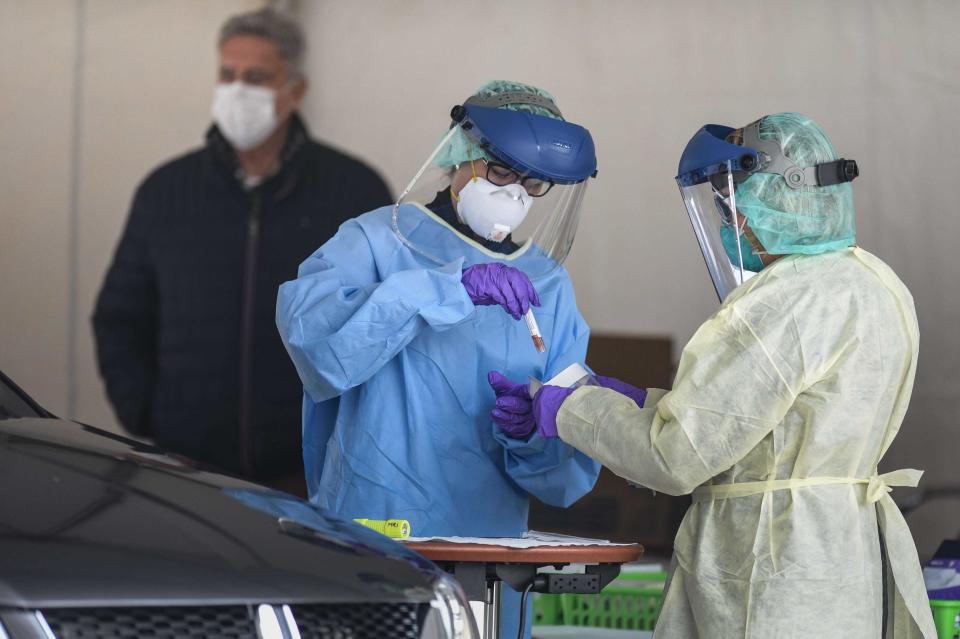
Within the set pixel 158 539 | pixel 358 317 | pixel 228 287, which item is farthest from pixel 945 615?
pixel 228 287

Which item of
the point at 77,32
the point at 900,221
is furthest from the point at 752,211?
the point at 77,32

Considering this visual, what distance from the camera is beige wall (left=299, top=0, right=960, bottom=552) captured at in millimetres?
4879

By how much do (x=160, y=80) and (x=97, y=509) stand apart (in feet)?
12.3

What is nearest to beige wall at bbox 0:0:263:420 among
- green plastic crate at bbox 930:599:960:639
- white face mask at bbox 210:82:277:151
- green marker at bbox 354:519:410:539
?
white face mask at bbox 210:82:277:151

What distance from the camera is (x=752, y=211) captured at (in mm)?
2395

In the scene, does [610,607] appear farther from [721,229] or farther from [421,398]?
[721,229]

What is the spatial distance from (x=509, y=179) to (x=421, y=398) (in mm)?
495

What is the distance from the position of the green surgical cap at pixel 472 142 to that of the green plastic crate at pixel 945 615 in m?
1.31

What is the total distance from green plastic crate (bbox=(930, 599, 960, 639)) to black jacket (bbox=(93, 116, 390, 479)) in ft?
8.76

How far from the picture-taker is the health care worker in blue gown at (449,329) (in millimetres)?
2564

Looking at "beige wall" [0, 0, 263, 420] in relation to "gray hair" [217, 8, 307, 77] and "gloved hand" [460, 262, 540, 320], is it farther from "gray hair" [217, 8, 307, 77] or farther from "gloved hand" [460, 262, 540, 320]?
"gloved hand" [460, 262, 540, 320]

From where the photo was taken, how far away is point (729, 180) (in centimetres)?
241

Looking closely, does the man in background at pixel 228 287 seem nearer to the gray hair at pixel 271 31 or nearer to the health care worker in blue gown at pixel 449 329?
the gray hair at pixel 271 31

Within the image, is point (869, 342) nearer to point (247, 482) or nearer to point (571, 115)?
Answer: point (247, 482)
